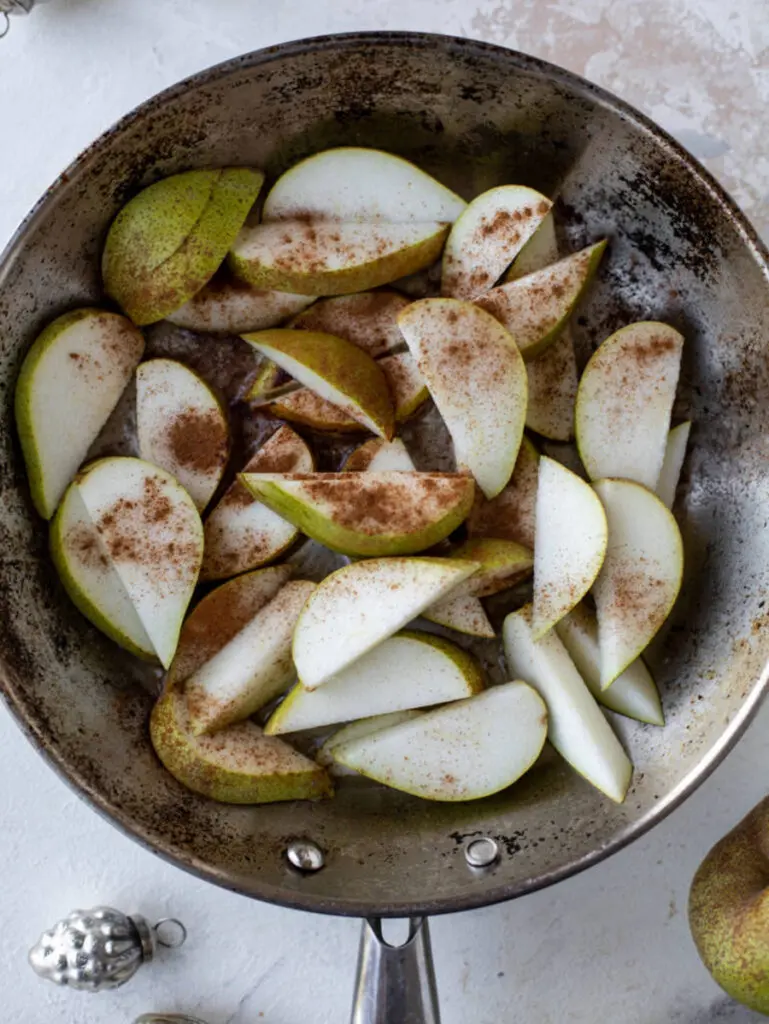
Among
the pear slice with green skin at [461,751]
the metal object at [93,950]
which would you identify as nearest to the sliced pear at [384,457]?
the pear slice with green skin at [461,751]

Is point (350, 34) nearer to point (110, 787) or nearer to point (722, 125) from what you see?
point (722, 125)

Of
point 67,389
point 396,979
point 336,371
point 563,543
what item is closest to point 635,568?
point 563,543

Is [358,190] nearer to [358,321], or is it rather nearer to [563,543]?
[358,321]

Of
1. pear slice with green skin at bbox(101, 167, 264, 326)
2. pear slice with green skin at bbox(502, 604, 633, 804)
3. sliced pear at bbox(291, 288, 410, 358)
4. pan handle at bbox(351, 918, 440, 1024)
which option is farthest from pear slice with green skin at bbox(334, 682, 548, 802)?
pear slice with green skin at bbox(101, 167, 264, 326)

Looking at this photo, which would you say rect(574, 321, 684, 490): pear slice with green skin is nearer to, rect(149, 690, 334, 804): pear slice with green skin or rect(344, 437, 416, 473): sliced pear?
rect(344, 437, 416, 473): sliced pear

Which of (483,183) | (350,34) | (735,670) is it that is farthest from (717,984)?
(350,34)

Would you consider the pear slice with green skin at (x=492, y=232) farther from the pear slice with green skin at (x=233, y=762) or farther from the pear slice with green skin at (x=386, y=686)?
the pear slice with green skin at (x=233, y=762)

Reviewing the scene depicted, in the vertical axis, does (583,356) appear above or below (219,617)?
above
